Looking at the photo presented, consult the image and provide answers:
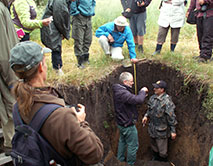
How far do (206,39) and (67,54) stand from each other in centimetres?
337

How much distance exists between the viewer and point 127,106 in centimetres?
387

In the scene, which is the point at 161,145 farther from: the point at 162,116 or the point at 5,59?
the point at 5,59

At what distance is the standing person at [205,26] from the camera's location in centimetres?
401

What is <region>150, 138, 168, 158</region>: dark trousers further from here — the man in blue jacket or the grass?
the man in blue jacket

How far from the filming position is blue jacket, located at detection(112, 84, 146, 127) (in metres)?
3.64

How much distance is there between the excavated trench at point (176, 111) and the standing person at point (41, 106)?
6.84 feet

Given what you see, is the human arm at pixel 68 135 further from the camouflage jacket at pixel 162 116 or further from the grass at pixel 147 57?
the camouflage jacket at pixel 162 116

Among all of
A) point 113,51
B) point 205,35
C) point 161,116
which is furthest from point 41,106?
point 205,35

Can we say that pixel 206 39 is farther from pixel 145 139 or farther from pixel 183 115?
pixel 145 139

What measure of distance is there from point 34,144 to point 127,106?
2.67 meters

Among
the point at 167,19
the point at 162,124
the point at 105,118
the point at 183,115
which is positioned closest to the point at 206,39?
the point at 167,19

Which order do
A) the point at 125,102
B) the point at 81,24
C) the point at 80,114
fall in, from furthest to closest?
the point at 81,24 → the point at 125,102 → the point at 80,114

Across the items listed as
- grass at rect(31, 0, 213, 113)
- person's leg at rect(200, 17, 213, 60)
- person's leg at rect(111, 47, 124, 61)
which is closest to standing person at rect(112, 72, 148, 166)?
grass at rect(31, 0, 213, 113)

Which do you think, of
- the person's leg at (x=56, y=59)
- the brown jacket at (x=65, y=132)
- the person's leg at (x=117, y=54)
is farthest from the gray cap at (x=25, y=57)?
the person's leg at (x=117, y=54)
